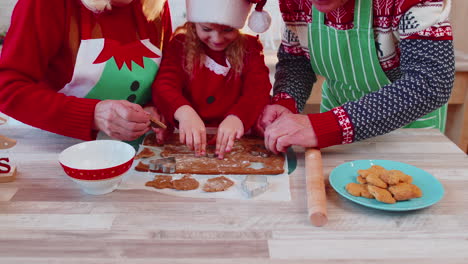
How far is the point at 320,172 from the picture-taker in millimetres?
993

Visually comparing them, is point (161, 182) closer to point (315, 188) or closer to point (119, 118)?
point (119, 118)

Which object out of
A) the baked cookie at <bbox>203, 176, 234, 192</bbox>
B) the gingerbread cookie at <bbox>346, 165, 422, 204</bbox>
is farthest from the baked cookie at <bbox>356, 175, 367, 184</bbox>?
the baked cookie at <bbox>203, 176, 234, 192</bbox>

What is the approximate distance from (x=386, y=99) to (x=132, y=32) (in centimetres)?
76

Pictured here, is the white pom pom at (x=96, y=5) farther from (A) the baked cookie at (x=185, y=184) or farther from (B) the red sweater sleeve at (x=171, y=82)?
(A) the baked cookie at (x=185, y=184)

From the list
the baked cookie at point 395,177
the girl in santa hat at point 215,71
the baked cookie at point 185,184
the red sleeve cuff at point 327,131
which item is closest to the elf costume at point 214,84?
the girl in santa hat at point 215,71

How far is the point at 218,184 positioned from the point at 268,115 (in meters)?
0.39

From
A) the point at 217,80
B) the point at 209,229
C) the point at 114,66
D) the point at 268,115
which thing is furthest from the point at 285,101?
the point at 209,229

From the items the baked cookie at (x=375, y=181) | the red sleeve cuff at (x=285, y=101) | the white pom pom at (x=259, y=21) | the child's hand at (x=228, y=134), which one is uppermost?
the white pom pom at (x=259, y=21)

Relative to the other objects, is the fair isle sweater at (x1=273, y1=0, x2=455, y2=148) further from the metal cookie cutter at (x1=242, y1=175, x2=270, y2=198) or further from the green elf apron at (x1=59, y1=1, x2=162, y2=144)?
the green elf apron at (x1=59, y1=1, x2=162, y2=144)

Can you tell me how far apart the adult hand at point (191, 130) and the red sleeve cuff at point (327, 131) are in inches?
11.9

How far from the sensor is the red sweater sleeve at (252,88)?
1.29 meters

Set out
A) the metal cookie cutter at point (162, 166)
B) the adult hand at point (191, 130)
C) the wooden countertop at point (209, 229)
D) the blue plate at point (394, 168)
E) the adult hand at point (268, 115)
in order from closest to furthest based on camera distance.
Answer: the wooden countertop at point (209, 229) → the blue plate at point (394, 168) → the metal cookie cutter at point (162, 166) → the adult hand at point (191, 130) → the adult hand at point (268, 115)

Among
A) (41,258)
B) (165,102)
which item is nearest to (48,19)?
(165,102)

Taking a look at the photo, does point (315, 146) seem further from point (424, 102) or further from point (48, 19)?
point (48, 19)
